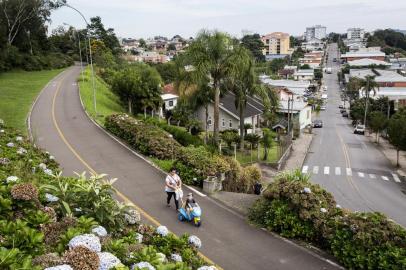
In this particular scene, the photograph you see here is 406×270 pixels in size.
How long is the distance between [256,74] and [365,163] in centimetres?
1797

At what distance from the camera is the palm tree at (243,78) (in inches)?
876

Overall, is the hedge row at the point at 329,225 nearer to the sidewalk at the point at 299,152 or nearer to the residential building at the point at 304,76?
the sidewalk at the point at 299,152

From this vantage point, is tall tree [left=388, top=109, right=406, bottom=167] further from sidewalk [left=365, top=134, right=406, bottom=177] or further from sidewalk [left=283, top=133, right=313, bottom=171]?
sidewalk [left=283, top=133, right=313, bottom=171]

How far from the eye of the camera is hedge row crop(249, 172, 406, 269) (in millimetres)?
9633

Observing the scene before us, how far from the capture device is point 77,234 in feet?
18.7

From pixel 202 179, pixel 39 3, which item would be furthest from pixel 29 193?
pixel 39 3

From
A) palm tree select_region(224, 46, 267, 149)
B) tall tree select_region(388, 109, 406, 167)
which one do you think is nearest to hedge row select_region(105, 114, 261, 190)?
palm tree select_region(224, 46, 267, 149)

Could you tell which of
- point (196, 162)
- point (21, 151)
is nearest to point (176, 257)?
point (21, 151)

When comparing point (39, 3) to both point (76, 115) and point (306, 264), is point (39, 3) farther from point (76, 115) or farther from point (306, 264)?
point (306, 264)

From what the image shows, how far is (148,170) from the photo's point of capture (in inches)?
695

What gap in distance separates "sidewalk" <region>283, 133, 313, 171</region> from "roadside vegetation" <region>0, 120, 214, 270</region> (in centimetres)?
2631

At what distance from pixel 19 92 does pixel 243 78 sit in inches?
990

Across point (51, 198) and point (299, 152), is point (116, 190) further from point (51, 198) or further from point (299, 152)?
point (299, 152)

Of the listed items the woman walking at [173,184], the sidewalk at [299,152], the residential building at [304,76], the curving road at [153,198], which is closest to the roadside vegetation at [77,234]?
the curving road at [153,198]
